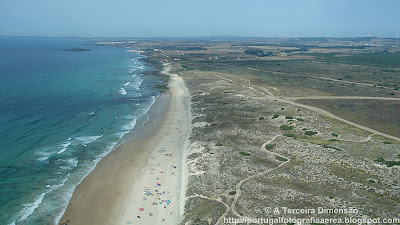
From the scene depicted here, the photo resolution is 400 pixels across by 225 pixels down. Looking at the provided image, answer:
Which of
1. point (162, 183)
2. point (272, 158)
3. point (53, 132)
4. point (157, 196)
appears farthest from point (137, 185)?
point (53, 132)

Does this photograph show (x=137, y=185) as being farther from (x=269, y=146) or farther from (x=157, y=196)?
(x=269, y=146)

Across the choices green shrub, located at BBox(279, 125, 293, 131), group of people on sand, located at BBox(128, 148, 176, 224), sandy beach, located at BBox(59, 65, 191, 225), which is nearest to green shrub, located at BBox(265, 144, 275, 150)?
green shrub, located at BBox(279, 125, 293, 131)

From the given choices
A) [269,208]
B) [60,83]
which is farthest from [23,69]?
[269,208]

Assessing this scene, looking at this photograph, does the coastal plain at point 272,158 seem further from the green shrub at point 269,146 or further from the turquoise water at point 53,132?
the turquoise water at point 53,132

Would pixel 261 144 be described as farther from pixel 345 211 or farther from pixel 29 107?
pixel 29 107

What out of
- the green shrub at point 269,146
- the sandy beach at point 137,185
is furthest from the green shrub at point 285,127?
the sandy beach at point 137,185

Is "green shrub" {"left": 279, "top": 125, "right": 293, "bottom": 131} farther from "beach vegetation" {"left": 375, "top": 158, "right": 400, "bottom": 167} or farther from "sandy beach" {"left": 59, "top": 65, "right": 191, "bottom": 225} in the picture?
"sandy beach" {"left": 59, "top": 65, "right": 191, "bottom": 225}
